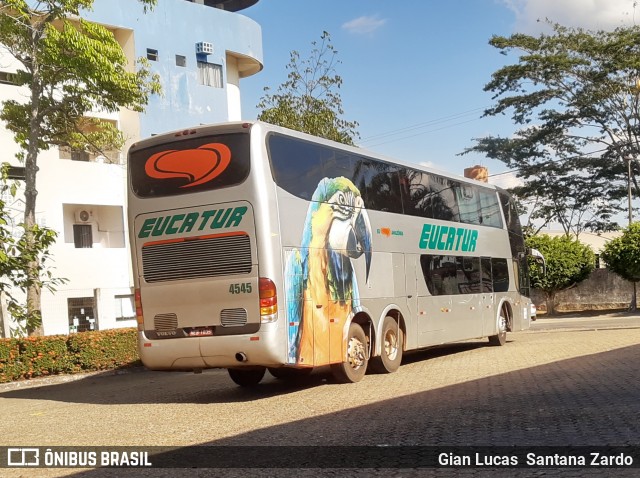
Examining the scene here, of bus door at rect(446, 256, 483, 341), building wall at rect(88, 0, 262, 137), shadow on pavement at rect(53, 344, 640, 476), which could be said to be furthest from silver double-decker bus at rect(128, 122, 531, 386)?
building wall at rect(88, 0, 262, 137)

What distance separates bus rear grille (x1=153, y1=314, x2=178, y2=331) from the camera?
41.3 feet

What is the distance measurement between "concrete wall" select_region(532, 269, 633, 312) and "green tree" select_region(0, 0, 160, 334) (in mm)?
27789

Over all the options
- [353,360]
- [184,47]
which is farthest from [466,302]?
[184,47]

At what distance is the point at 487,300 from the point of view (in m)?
20.1

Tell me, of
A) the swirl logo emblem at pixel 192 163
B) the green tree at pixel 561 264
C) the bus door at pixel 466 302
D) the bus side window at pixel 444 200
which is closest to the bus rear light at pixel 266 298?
the swirl logo emblem at pixel 192 163

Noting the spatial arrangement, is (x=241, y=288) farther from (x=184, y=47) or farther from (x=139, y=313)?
(x=184, y=47)

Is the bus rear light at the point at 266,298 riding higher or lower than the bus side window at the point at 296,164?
lower

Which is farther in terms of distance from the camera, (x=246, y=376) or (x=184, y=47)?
(x=184, y=47)

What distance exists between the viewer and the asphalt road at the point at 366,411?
7.68 meters

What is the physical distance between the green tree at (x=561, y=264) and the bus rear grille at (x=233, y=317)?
2921cm

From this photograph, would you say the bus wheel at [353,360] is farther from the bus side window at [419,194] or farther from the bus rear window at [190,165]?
the bus rear window at [190,165]

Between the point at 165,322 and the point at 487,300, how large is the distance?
32.3 ft

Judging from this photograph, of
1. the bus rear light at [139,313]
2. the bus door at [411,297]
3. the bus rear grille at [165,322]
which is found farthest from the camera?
the bus door at [411,297]

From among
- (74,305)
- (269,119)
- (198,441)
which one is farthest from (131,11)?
(198,441)
